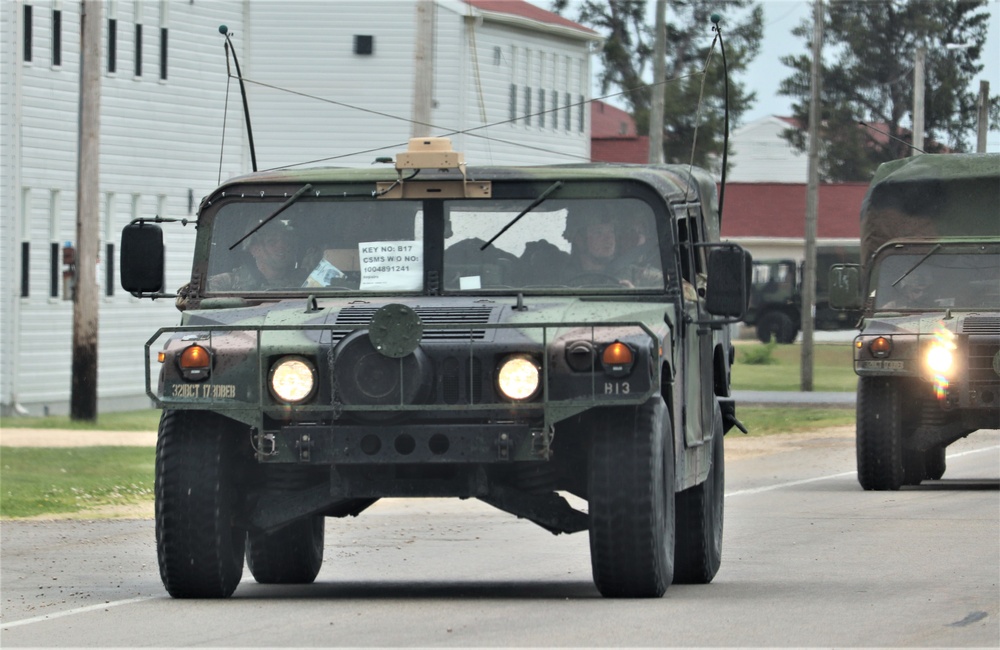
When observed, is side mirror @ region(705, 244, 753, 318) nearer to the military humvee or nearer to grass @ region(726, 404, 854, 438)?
the military humvee

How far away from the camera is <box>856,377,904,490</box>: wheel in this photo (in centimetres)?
1859

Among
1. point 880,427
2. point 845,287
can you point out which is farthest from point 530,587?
point 845,287

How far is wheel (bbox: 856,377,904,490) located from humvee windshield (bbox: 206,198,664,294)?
831cm

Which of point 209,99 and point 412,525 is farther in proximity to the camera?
point 209,99

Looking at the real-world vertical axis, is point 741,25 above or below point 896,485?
above

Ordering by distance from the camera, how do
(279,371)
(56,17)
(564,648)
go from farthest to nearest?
Result: (56,17)
(279,371)
(564,648)

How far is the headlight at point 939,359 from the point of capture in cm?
1772

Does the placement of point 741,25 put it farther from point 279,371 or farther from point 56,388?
point 279,371

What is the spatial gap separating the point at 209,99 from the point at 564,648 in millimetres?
30447

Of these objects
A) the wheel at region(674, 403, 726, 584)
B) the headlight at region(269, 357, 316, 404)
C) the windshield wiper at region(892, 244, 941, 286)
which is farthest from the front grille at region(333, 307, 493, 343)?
the windshield wiper at region(892, 244, 941, 286)

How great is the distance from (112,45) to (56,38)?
80.4 inches

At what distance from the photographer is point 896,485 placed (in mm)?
18953

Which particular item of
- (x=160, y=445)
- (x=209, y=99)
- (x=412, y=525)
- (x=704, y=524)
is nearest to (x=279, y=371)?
(x=160, y=445)

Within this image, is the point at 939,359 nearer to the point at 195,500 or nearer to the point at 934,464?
the point at 934,464
